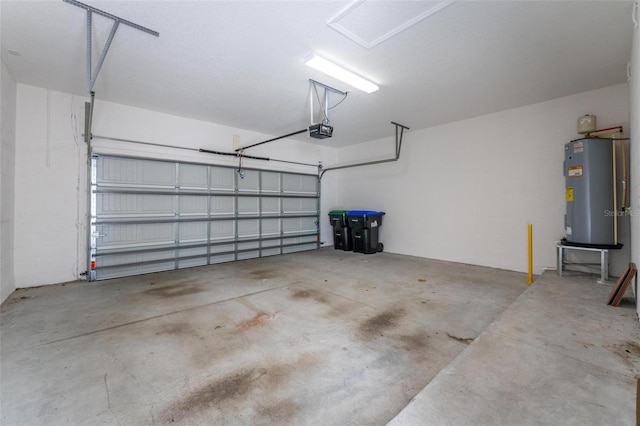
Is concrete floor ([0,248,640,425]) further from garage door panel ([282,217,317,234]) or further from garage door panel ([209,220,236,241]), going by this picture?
garage door panel ([282,217,317,234])

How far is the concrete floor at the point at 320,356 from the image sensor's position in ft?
4.94

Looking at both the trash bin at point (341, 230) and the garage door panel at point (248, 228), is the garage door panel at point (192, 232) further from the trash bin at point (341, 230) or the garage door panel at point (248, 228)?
the trash bin at point (341, 230)

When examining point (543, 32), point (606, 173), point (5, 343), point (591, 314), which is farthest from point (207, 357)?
point (606, 173)

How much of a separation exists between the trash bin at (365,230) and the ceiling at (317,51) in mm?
2738

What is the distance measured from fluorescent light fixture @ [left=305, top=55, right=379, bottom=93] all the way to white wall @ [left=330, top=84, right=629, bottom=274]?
2.74 meters

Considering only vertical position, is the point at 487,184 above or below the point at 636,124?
below

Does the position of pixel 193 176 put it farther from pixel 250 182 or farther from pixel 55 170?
pixel 55 170

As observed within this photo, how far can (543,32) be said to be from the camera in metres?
2.69

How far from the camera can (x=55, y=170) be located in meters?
4.10

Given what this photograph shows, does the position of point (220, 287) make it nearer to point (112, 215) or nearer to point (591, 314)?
point (112, 215)

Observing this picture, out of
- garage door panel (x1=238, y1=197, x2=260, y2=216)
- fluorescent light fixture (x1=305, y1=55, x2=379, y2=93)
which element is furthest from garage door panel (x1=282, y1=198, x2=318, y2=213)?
fluorescent light fixture (x1=305, y1=55, x2=379, y2=93)

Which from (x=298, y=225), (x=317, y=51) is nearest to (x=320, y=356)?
(x=317, y=51)

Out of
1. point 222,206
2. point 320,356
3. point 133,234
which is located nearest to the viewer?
point 320,356

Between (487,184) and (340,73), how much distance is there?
12.0 ft
